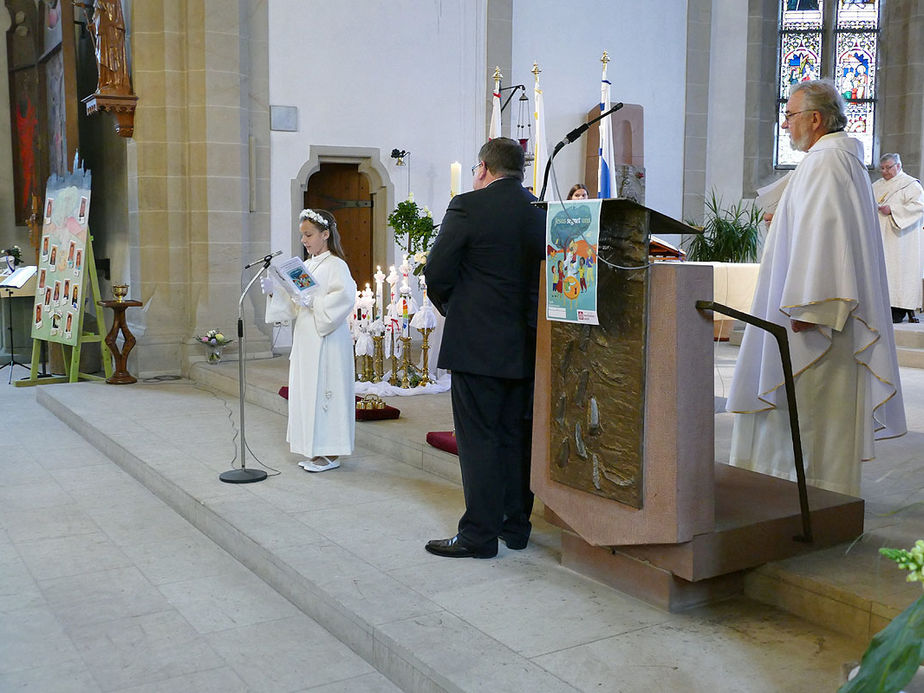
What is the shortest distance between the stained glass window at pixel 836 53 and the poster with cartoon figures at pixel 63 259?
864 centimetres

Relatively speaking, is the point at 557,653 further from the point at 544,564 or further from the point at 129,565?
the point at 129,565

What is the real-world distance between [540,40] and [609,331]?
28.8ft

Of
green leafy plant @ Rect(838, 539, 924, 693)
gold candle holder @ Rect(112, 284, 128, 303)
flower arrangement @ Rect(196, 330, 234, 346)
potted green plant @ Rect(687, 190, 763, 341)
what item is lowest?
flower arrangement @ Rect(196, 330, 234, 346)

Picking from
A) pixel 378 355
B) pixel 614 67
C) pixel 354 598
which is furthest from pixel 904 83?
pixel 354 598

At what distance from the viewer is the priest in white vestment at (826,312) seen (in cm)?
398

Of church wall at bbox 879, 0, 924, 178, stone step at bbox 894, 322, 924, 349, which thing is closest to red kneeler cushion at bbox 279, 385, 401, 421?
stone step at bbox 894, 322, 924, 349

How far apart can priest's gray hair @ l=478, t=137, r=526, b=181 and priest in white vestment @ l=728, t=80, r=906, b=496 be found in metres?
1.20

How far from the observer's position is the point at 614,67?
465 inches

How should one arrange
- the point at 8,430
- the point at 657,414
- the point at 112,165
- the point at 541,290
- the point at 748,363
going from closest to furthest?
the point at 657,414 < the point at 541,290 < the point at 748,363 < the point at 8,430 < the point at 112,165

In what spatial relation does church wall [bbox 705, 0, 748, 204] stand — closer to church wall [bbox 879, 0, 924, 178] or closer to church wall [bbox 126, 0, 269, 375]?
church wall [bbox 879, 0, 924, 178]

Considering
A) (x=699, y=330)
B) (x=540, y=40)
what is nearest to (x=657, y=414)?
(x=699, y=330)

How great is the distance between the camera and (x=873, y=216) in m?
4.06

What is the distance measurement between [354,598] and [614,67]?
9608 millimetres

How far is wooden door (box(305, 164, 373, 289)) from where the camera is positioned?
10.8 metres
